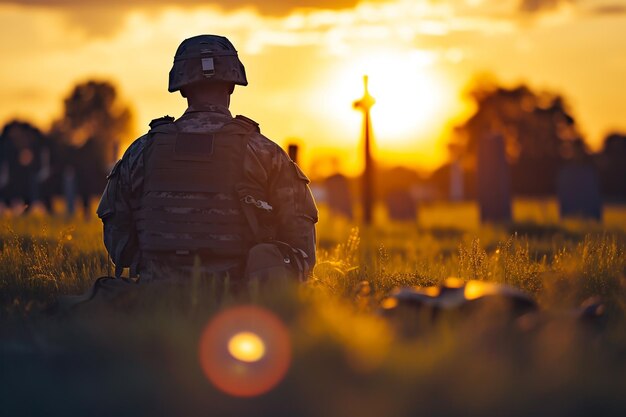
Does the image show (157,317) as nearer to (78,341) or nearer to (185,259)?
(78,341)

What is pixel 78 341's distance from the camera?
5305mm

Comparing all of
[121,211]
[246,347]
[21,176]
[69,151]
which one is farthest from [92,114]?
[246,347]

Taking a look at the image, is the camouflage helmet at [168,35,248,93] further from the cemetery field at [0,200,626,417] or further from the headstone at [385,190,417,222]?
A: the headstone at [385,190,417,222]

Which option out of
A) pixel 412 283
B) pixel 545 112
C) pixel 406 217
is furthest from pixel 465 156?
pixel 412 283

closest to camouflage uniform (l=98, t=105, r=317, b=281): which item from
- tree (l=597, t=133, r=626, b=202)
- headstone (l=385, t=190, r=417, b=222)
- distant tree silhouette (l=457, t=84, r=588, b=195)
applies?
headstone (l=385, t=190, r=417, b=222)

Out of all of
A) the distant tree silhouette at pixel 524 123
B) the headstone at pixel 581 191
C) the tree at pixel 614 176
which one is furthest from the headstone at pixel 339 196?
the distant tree silhouette at pixel 524 123

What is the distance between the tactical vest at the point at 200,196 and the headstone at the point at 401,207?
20.1 metres

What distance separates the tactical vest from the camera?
6.68 m

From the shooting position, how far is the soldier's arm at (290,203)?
6773 mm

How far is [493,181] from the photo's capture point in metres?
21.8

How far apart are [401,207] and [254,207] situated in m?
20.2

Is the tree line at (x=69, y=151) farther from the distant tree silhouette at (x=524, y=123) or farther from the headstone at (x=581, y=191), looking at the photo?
the distant tree silhouette at (x=524, y=123)

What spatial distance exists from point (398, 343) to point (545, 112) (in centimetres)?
5832

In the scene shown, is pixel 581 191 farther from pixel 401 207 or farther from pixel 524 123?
pixel 524 123
